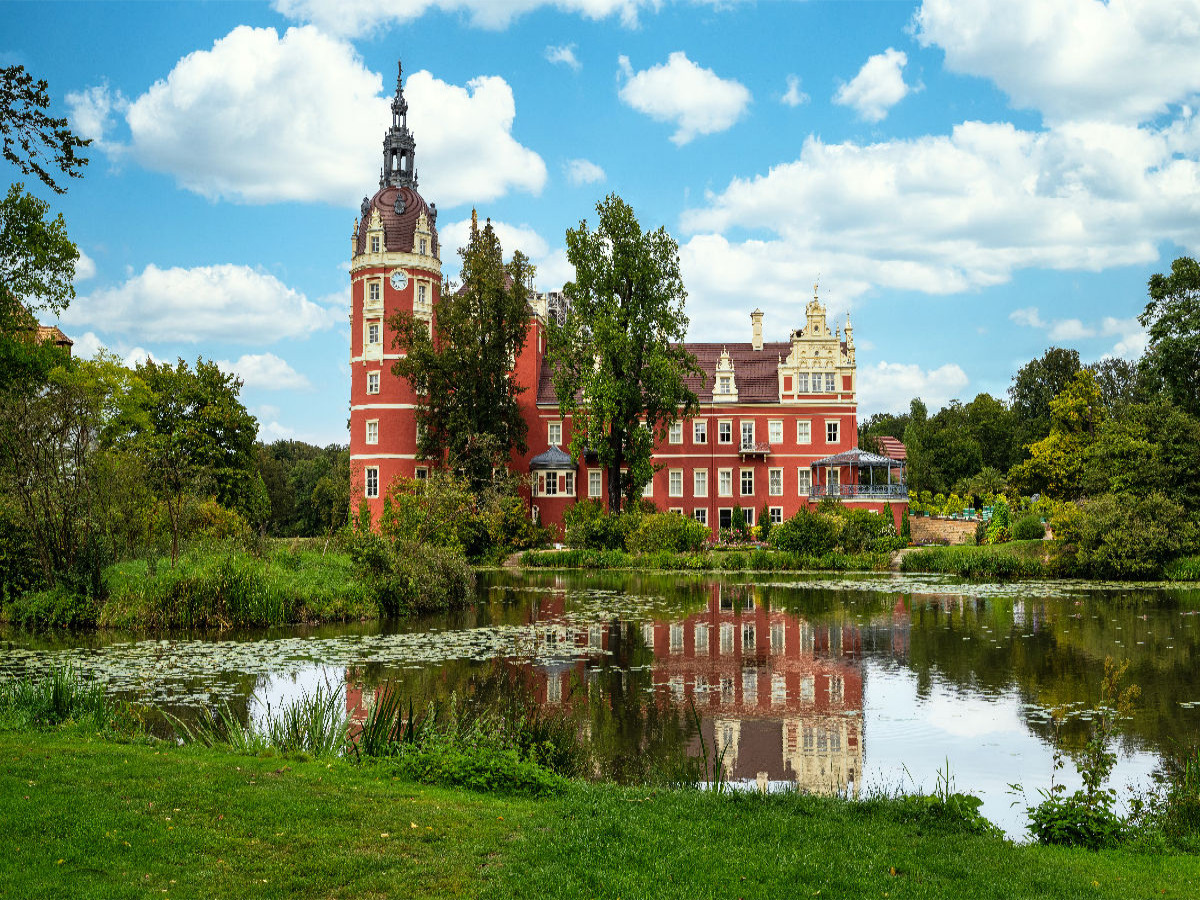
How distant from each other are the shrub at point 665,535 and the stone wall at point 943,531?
31.2 ft

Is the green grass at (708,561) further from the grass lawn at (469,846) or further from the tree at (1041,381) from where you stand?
the tree at (1041,381)

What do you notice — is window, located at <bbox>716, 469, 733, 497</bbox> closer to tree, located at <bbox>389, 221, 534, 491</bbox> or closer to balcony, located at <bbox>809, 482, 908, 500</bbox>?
balcony, located at <bbox>809, 482, 908, 500</bbox>

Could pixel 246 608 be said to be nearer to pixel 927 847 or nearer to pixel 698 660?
pixel 698 660

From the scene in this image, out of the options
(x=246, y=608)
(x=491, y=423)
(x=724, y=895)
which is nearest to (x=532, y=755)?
(x=724, y=895)

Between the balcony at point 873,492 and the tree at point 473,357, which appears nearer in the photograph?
the tree at point 473,357

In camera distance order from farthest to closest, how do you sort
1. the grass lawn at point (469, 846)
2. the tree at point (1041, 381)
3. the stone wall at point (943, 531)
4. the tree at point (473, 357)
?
1. the tree at point (1041, 381)
2. the tree at point (473, 357)
3. the stone wall at point (943, 531)
4. the grass lawn at point (469, 846)

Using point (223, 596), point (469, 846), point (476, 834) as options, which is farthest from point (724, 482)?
point (469, 846)

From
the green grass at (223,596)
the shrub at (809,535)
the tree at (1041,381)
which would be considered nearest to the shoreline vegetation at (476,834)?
the green grass at (223,596)

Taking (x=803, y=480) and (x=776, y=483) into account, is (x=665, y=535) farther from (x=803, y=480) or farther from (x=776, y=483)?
(x=803, y=480)

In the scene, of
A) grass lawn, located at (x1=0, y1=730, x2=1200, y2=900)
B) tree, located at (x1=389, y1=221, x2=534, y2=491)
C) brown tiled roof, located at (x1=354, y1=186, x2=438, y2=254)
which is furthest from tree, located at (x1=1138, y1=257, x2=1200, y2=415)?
grass lawn, located at (x1=0, y1=730, x2=1200, y2=900)

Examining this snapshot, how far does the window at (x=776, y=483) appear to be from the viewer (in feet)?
144

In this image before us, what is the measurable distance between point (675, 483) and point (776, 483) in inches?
185

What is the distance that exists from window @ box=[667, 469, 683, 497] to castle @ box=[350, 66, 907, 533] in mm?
47

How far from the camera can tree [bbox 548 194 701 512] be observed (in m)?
36.3
